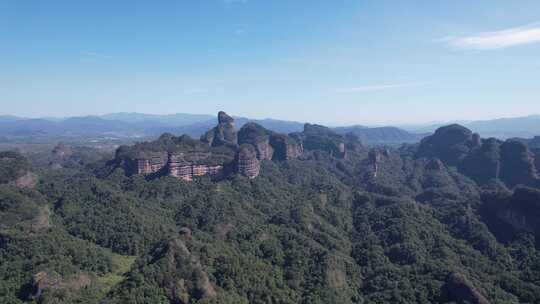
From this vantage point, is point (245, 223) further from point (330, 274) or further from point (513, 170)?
point (513, 170)

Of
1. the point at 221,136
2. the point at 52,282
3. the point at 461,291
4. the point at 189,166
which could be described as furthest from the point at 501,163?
the point at 52,282

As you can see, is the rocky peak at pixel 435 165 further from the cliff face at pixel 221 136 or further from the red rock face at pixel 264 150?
the cliff face at pixel 221 136

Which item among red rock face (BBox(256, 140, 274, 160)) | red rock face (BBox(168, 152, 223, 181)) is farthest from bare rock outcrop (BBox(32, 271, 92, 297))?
red rock face (BBox(256, 140, 274, 160))

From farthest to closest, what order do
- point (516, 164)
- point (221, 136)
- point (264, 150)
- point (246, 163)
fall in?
point (221, 136) → point (264, 150) → point (516, 164) → point (246, 163)

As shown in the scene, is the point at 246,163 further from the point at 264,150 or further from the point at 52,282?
the point at 52,282

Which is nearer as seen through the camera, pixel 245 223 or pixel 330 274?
pixel 330 274

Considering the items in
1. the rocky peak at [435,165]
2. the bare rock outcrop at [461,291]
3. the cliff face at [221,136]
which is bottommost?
the bare rock outcrop at [461,291]

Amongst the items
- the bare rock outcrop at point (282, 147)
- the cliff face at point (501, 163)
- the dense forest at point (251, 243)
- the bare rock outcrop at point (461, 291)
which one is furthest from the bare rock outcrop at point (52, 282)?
the cliff face at point (501, 163)

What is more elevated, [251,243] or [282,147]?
[282,147]

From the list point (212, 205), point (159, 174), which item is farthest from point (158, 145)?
point (212, 205)
